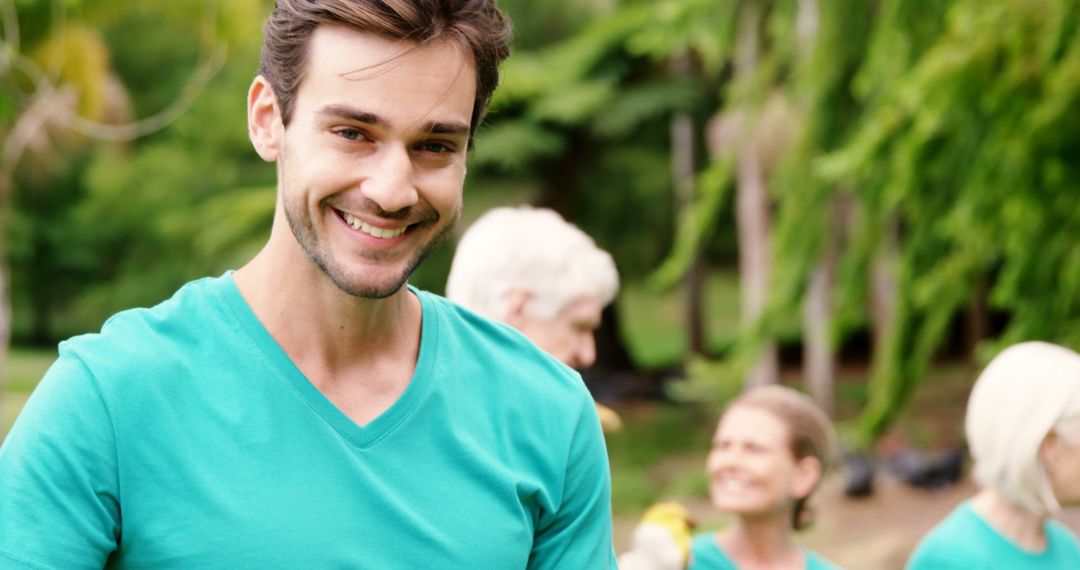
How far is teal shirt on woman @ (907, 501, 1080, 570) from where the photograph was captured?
2967 millimetres

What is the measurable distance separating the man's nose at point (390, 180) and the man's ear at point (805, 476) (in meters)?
1.91

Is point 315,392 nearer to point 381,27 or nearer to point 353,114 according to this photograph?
point 353,114

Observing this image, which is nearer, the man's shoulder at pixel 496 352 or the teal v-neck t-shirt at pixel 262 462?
the teal v-neck t-shirt at pixel 262 462

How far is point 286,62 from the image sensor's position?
1.67 meters

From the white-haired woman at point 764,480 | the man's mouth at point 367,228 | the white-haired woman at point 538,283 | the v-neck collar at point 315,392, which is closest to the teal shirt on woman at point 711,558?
the white-haired woman at point 764,480

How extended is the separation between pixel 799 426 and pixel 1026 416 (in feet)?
1.81

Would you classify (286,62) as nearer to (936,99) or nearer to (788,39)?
(936,99)

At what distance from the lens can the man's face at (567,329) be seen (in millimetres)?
2936

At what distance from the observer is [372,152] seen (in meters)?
1.64

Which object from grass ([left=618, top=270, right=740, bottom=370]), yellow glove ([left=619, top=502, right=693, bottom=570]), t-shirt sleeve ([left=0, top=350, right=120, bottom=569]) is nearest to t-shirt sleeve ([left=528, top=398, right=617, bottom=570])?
t-shirt sleeve ([left=0, top=350, right=120, bottom=569])

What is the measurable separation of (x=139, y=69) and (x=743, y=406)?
76.1 ft

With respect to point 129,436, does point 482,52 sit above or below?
above

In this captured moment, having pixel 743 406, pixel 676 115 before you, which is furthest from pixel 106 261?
pixel 743 406

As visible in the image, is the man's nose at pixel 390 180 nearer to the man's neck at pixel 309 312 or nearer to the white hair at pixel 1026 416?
the man's neck at pixel 309 312
